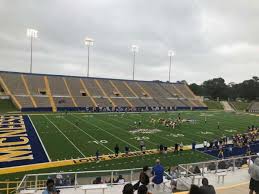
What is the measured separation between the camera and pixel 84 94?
59656 mm

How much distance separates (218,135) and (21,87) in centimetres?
3672

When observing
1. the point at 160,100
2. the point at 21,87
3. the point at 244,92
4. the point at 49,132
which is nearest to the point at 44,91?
the point at 21,87

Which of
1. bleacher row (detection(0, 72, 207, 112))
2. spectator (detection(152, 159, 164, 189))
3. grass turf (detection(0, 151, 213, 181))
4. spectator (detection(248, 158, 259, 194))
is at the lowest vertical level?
grass turf (detection(0, 151, 213, 181))

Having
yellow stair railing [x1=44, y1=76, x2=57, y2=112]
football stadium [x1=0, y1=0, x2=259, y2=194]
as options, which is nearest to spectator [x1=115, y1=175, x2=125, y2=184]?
football stadium [x1=0, y1=0, x2=259, y2=194]

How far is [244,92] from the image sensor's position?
11069cm

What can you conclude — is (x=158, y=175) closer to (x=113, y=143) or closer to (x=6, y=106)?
(x=113, y=143)

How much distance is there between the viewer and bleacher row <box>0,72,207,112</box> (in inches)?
2058

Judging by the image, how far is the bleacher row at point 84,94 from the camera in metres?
52.3

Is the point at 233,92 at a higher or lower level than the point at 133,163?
higher

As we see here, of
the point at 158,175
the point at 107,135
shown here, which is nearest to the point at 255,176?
the point at 158,175

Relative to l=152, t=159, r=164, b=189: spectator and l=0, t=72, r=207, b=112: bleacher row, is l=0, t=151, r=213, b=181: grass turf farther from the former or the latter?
l=0, t=72, r=207, b=112: bleacher row

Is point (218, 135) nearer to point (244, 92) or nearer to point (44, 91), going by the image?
point (44, 91)

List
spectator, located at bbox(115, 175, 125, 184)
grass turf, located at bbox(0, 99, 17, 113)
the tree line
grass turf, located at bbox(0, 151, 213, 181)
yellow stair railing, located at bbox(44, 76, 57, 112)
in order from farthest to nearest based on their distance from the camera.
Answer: the tree line → yellow stair railing, located at bbox(44, 76, 57, 112) → grass turf, located at bbox(0, 99, 17, 113) → grass turf, located at bbox(0, 151, 213, 181) → spectator, located at bbox(115, 175, 125, 184)

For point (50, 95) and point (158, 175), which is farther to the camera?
point (50, 95)
